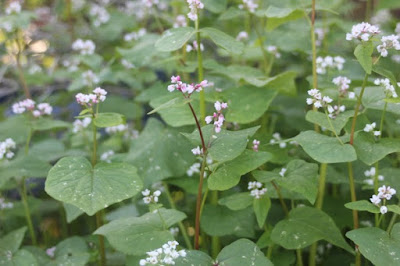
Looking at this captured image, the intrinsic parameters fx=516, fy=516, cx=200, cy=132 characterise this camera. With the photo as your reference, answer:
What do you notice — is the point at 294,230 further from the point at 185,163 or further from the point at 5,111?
the point at 5,111

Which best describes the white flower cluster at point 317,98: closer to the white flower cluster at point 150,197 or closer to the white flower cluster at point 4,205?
the white flower cluster at point 150,197

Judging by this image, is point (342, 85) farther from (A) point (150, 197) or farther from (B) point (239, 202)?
(A) point (150, 197)

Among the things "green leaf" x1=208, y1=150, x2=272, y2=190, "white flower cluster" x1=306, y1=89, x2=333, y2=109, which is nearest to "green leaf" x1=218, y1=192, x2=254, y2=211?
"green leaf" x1=208, y1=150, x2=272, y2=190

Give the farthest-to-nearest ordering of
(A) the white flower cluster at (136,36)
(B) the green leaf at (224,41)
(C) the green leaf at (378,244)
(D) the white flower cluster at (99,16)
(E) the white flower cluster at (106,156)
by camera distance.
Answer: (D) the white flower cluster at (99,16) < (A) the white flower cluster at (136,36) < (E) the white flower cluster at (106,156) < (B) the green leaf at (224,41) < (C) the green leaf at (378,244)

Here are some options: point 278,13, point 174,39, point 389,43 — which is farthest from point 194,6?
point 389,43

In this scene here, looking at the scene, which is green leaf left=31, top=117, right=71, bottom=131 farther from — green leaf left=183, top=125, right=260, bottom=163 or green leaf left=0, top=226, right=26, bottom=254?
green leaf left=183, top=125, right=260, bottom=163

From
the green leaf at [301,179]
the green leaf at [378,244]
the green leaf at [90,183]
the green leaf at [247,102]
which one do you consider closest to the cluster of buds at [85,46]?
the green leaf at [247,102]
